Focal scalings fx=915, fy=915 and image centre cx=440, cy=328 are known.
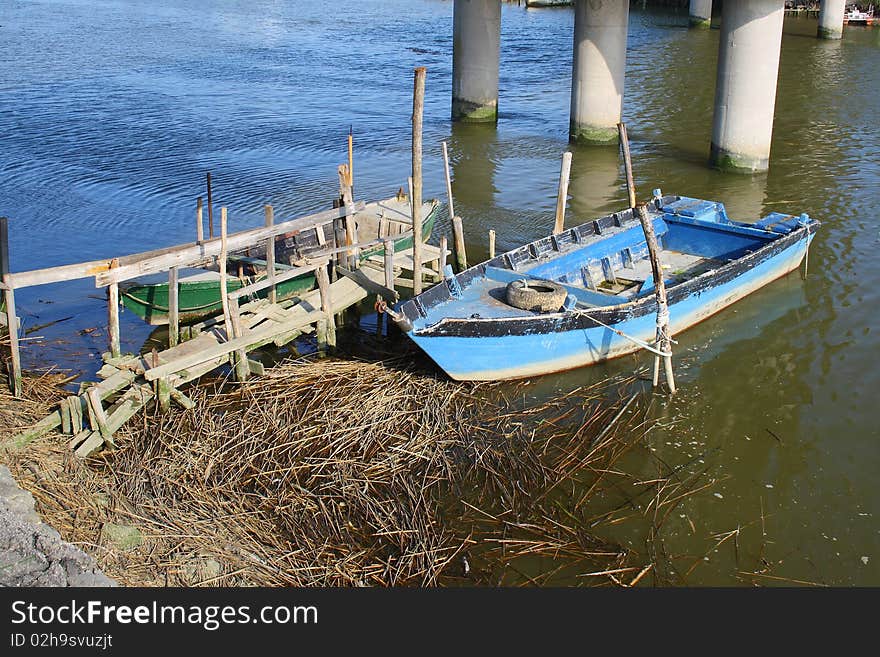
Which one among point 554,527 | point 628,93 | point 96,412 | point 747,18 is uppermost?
point 747,18

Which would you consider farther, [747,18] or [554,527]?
[747,18]

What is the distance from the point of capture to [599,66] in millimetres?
25391

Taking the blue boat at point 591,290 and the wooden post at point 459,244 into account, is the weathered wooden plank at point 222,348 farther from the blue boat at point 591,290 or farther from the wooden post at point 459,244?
the wooden post at point 459,244

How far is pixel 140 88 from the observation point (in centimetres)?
3447

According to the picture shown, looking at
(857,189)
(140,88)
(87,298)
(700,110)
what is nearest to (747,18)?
(857,189)

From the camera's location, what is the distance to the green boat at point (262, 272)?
532 inches

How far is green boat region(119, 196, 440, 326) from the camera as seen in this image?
1352 centimetres

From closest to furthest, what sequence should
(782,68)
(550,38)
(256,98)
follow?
(256,98)
(782,68)
(550,38)

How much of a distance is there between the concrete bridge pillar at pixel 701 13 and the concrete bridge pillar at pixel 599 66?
92.7 ft

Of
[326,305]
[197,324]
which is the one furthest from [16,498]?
[326,305]

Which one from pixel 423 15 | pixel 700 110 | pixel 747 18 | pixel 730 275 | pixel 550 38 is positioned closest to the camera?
pixel 730 275

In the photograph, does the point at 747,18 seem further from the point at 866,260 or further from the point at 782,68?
the point at 782,68

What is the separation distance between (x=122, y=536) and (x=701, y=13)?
49851 mm

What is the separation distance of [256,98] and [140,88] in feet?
15.6
